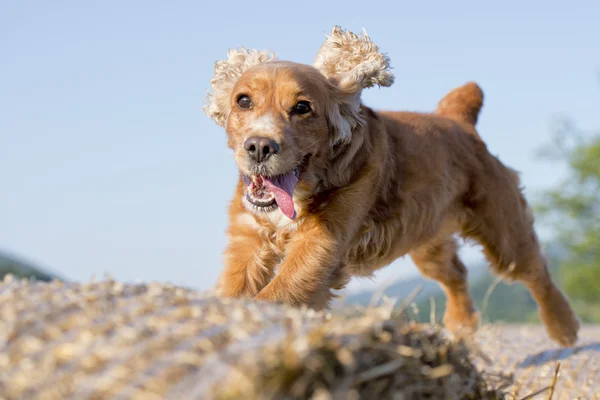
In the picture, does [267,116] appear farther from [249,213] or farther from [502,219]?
[502,219]

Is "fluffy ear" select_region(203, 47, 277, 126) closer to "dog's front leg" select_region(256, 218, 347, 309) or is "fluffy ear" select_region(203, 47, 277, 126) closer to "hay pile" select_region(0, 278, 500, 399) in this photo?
"dog's front leg" select_region(256, 218, 347, 309)

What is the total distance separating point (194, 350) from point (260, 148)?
80.1 inches

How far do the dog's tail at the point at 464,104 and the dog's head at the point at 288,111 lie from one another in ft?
6.24

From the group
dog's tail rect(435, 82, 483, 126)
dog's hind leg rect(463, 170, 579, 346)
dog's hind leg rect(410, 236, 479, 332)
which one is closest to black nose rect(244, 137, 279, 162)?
dog's hind leg rect(463, 170, 579, 346)

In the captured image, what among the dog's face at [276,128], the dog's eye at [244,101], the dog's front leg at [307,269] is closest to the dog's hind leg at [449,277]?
the dog's front leg at [307,269]

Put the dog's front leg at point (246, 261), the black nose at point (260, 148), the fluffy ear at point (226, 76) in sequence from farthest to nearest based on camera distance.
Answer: the fluffy ear at point (226, 76) < the dog's front leg at point (246, 261) < the black nose at point (260, 148)

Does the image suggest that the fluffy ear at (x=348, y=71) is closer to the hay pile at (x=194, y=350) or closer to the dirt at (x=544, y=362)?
the dirt at (x=544, y=362)

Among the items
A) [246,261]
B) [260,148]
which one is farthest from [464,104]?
[260,148]

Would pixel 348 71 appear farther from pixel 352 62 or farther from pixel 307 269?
pixel 307 269

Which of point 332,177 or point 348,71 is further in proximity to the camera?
point 348,71

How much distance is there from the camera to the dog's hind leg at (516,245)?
590cm

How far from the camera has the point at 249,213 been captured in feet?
14.5

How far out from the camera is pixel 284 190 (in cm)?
395

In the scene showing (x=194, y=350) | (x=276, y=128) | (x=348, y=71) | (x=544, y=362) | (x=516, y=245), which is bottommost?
(x=544, y=362)
